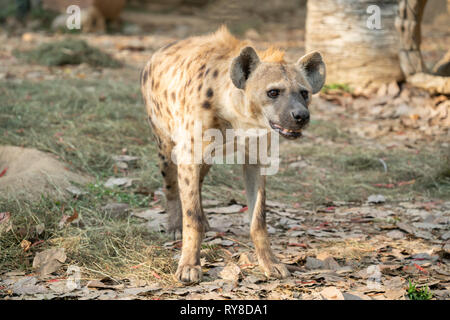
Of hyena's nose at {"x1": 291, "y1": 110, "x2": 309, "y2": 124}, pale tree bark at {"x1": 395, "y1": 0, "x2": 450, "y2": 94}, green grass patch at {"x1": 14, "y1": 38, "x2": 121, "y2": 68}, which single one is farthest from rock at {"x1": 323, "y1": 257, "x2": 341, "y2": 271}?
green grass patch at {"x1": 14, "y1": 38, "x2": 121, "y2": 68}

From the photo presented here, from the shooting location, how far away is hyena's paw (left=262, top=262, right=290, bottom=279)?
3.30 metres

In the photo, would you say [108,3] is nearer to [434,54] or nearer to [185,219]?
[434,54]

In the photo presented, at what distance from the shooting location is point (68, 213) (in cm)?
412

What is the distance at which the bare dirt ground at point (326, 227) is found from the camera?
3150 millimetres

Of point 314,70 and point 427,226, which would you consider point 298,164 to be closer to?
point 427,226

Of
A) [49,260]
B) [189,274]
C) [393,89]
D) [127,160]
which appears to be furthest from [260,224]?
[393,89]

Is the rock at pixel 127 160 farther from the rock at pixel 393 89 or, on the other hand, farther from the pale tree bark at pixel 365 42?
the rock at pixel 393 89

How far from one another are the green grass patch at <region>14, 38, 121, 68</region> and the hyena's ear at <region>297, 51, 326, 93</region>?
585cm

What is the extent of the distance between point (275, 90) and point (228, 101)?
1.07ft
